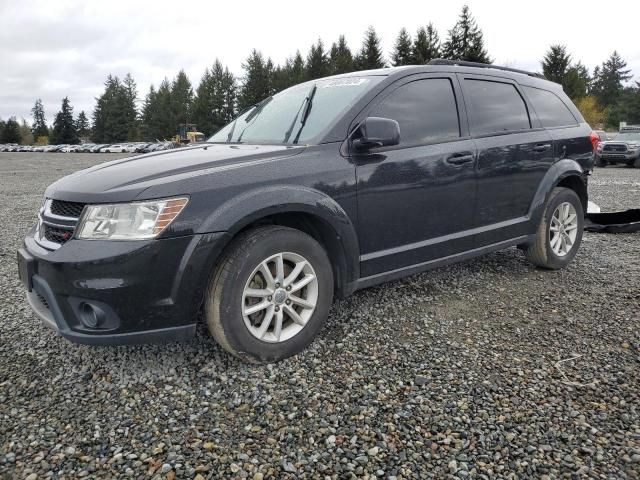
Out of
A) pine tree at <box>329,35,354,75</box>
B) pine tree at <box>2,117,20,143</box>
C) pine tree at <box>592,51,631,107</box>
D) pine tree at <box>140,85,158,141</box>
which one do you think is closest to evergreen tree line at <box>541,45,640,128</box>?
pine tree at <box>592,51,631,107</box>

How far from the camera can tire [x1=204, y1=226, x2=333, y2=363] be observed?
8.47ft

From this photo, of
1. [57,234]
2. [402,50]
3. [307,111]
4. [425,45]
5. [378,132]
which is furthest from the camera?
[402,50]

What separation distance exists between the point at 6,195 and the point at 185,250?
37.9 feet

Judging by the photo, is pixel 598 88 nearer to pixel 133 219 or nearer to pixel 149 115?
pixel 149 115

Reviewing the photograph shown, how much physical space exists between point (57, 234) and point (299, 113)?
5.83ft

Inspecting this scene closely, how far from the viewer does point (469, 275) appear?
4445 millimetres

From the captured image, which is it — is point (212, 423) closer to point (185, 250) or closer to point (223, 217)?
point (185, 250)

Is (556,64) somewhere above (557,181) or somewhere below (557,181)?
above

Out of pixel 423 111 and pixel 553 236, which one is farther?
pixel 553 236

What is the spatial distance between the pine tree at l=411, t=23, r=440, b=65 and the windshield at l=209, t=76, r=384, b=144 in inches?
1921

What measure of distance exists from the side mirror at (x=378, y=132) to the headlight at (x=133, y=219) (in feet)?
3.86

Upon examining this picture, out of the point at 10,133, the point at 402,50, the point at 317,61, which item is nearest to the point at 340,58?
the point at 317,61

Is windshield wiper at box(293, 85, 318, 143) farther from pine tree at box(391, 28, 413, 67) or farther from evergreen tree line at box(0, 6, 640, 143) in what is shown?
pine tree at box(391, 28, 413, 67)

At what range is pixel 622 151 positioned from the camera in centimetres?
1786
